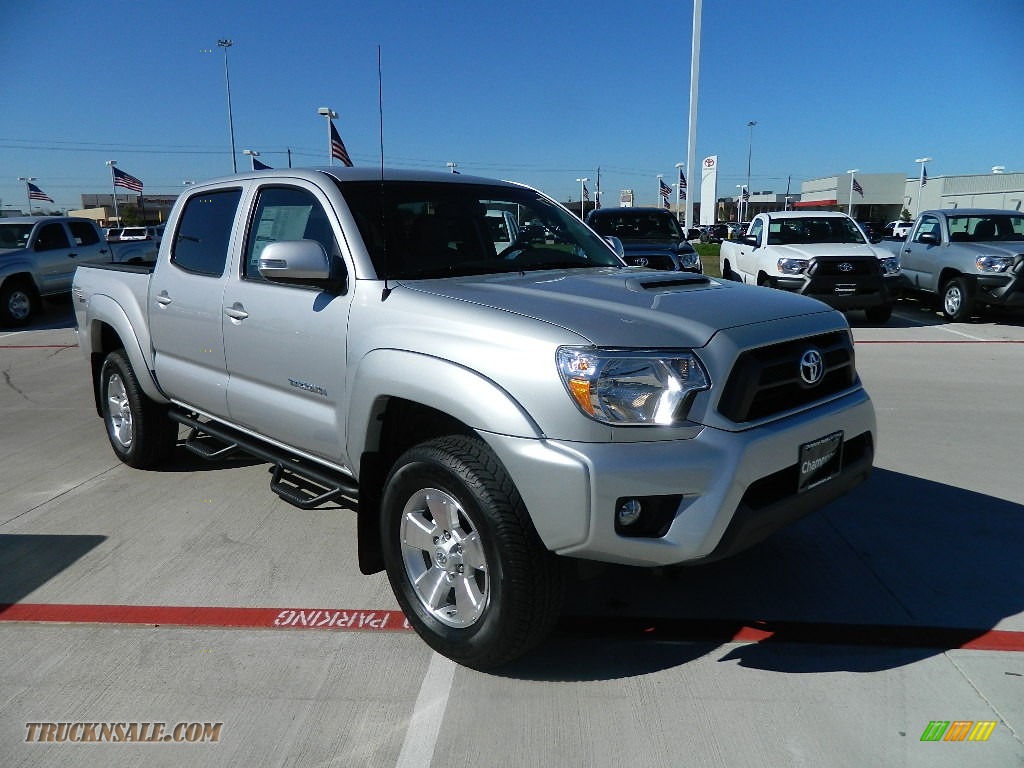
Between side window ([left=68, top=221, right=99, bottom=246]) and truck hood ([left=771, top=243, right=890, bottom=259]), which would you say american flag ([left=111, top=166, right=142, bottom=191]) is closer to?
side window ([left=68, top=221, right=99, bottom=246])

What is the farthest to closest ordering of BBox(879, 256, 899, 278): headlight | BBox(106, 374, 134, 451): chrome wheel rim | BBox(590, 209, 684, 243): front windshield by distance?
BBox(590, 209, 684, 243): front windshield, BBox(879, 256, 899, 278): headlight, BBox(106, 374, 134, 451): chrome wheel rim

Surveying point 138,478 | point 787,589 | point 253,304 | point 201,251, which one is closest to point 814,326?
point 787,589

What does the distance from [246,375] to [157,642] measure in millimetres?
1327

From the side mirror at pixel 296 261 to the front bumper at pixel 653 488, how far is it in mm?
1135

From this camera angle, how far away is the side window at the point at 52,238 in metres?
14.1


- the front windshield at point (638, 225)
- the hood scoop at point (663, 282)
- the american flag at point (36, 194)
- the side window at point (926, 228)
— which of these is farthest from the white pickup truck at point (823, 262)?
the american flag at point (36, 194)

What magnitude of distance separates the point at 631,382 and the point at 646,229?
11.4 metres

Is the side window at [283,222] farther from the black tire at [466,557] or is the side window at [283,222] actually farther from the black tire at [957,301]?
the black tire at [957,301]

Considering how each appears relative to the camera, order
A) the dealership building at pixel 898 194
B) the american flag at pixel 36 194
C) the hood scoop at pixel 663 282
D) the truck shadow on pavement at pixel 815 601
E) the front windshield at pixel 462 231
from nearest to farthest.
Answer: the truck shadow on pavement at pixel 815 601 → the hood scoop at pixel 663 282 → the front windshield at pixel 462 231 → the american flag at pixel 36 194 → the dealership building at pixel 898 194

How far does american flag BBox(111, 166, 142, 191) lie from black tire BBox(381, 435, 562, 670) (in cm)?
3210

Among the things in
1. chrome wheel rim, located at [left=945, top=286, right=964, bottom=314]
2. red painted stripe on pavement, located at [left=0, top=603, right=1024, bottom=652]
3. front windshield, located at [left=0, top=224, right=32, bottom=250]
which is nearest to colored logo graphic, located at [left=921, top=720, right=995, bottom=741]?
red painted stripe on pavement, located at [left=0, top=603, right=1024, bottom=652]

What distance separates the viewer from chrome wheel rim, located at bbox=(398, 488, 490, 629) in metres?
2.89

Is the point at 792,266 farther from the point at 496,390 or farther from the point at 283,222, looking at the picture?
the point at 496,390

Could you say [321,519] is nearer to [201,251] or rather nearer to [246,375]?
[246,375]
